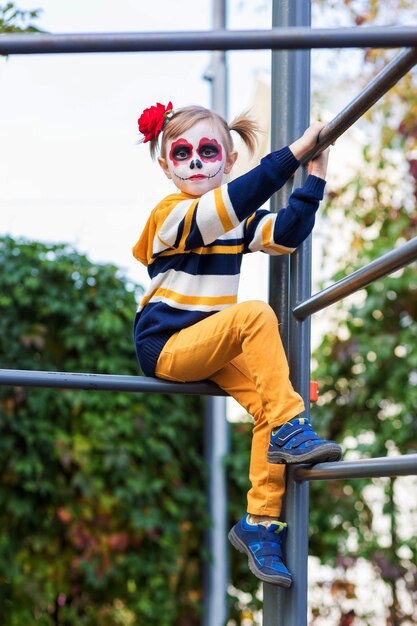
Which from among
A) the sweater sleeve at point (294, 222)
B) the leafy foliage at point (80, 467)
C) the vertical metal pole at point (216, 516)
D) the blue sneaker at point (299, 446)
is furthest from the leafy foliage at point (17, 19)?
the vertical metal pole at point (216, 516)

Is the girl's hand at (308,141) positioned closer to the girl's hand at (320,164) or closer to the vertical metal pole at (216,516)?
the girl's hand at (320,164)

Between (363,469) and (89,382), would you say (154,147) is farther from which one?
(363,469)

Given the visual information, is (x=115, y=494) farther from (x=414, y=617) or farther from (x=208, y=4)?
(x=208, y=4)

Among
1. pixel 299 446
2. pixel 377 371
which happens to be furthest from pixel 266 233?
pixel 377 371

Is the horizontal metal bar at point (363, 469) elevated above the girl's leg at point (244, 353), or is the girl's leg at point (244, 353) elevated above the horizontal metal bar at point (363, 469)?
the girl's leg at point (244, 353)

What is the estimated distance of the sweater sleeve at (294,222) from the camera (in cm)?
158

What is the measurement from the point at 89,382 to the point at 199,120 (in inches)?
21.1

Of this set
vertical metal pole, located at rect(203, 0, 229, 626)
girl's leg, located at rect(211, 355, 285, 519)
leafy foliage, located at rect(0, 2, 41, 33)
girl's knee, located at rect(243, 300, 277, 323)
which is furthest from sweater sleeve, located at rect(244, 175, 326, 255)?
vertical metal pole, located at rect(203, 0, 229, 626)

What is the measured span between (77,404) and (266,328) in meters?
2.55

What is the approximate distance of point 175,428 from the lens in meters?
4.39

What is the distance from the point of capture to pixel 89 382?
5.06ft

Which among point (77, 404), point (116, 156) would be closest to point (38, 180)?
point (116, 156)

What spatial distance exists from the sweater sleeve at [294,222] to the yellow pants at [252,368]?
11 centimetres

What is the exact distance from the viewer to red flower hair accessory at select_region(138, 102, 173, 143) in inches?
70.7
